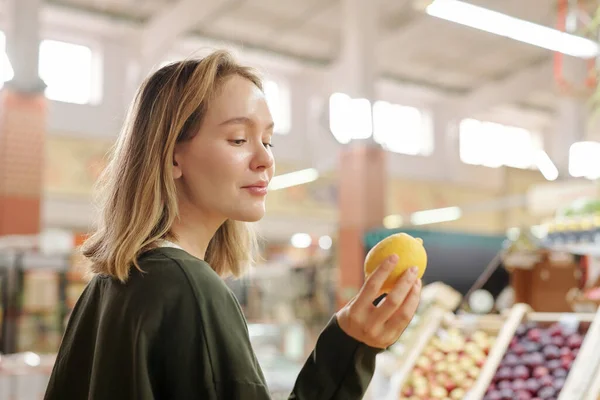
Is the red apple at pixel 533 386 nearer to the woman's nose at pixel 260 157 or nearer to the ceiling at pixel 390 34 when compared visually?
the woman's nose at pixel 260 157

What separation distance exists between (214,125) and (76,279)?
10.2 metres

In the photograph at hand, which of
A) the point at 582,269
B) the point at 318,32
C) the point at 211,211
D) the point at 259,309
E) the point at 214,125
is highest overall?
the point at 318,32

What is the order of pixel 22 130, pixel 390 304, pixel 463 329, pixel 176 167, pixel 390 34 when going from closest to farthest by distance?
pixel 390 304 < pixel 176 167 < pixel 463 329 < pixel 22 130 < pixel 390 34

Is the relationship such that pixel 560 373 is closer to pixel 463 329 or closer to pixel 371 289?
pixel 463 329

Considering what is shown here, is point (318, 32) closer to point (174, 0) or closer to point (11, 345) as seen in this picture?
point (174, 0)

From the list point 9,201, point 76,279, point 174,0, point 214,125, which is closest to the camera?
point 214,125

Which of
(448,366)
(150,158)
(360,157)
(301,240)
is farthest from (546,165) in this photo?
(150,158)

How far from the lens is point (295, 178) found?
14.6 metres

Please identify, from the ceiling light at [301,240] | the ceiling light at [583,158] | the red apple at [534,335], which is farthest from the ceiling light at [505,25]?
the ceiling light at [301,240]

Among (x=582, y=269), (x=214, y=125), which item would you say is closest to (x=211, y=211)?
(x=214, y=125)

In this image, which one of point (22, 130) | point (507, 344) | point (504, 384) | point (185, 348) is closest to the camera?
point (185, 348)

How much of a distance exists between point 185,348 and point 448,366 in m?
2.11

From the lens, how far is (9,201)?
8.77 meters

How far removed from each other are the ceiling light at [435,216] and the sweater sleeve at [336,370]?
1431cm
